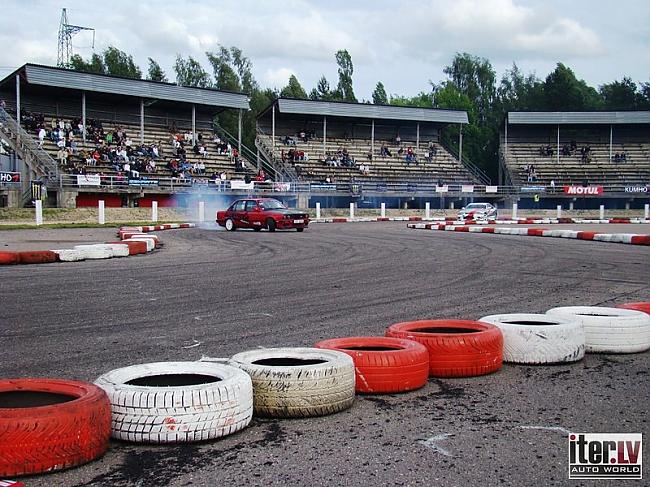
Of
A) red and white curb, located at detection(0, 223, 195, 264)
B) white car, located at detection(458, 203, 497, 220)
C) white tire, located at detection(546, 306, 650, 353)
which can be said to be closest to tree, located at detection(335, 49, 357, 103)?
white car, located at detection(458, 203, 497, 220)

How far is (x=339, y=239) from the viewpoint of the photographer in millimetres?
21938

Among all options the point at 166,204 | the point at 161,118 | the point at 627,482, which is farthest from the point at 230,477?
the point at 161,118

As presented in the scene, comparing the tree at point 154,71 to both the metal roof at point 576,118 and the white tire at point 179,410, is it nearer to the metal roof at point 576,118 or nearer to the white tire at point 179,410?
the metal roof at point 576,118

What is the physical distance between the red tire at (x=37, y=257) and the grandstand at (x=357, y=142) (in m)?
37.2

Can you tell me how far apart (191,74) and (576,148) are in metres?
44.3

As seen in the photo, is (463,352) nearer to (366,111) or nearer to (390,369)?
(390,369)

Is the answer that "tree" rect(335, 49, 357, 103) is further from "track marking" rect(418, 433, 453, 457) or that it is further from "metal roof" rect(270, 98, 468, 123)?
"track marking" rect(418, 433, 453, 457)

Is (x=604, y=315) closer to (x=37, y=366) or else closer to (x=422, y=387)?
(x=422, y=387)

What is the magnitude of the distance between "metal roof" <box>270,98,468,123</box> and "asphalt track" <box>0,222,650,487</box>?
1623 inches

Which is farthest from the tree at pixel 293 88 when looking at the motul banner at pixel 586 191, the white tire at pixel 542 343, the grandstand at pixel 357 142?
the white tire at pixel 542 343

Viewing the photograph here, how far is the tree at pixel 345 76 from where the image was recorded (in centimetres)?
9200

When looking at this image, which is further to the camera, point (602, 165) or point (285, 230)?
point (602, 165)

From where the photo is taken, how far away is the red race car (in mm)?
27828

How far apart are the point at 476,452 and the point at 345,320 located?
391 cm
